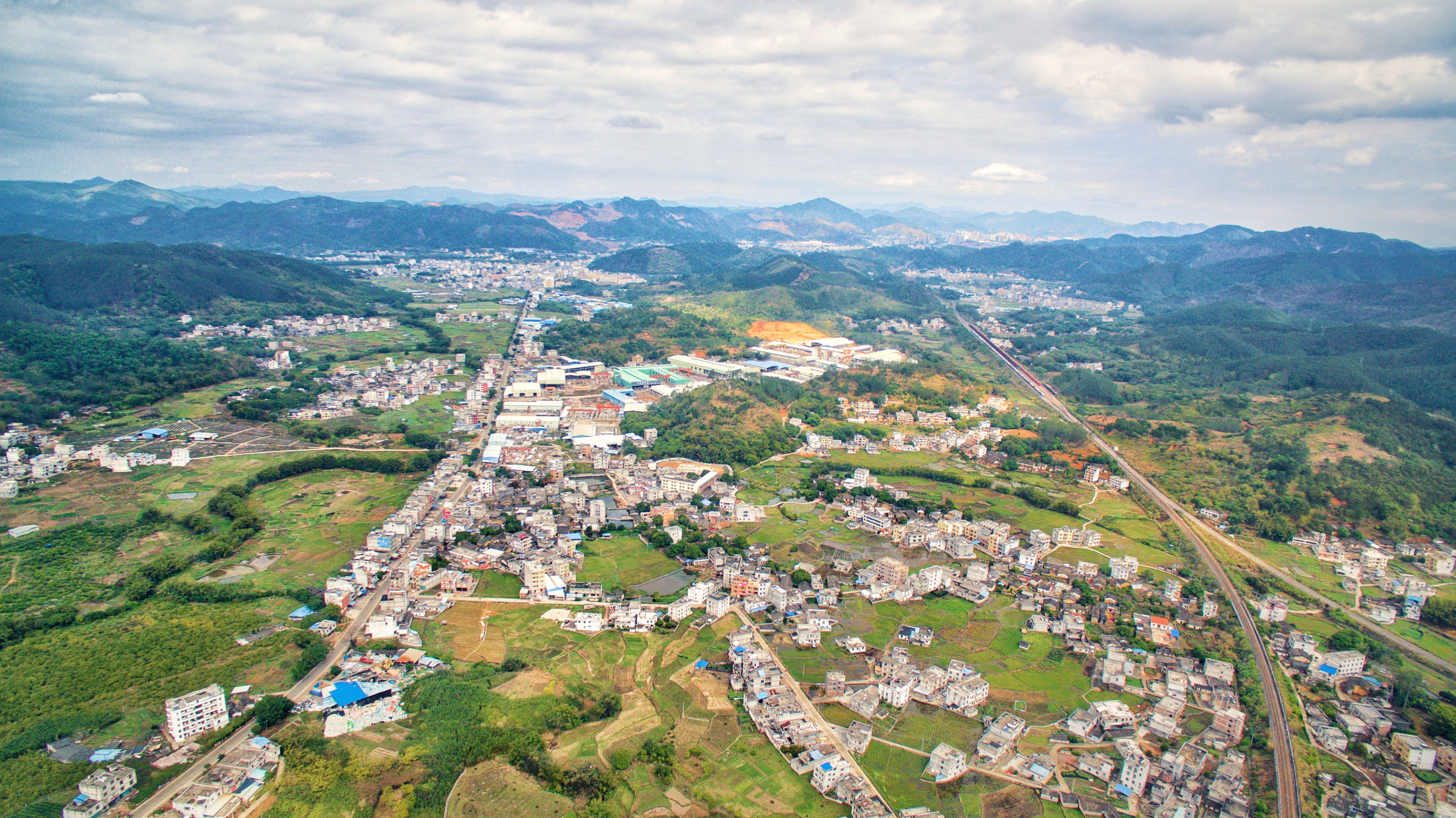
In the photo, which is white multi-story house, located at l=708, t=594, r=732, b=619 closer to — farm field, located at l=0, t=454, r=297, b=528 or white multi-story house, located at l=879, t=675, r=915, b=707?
white multi-story house, located at l=879, t=675, r=915, b=707

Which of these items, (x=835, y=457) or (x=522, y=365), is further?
(x=522, y=365)

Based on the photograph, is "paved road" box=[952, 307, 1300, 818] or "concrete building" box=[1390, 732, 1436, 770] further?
"concrete building" box=[1390, 732, 1436, 770]

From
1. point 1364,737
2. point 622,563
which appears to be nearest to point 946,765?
point 1364,737

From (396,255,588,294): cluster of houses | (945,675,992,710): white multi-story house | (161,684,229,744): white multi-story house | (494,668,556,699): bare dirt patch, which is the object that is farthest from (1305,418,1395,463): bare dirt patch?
(396,255,588,294): cluster of houses

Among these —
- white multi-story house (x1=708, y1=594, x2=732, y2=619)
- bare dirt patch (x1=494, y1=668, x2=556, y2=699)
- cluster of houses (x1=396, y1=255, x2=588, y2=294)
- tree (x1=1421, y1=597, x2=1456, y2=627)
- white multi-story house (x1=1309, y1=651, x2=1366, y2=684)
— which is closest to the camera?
bare dirt patch (x1=494, y1=668, x2=556, y2=699)

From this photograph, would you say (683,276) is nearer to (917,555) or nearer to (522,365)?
(522,365)

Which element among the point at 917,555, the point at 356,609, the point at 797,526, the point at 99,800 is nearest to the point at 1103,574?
the point at 917,555

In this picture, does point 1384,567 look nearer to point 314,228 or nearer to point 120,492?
point 120,492
